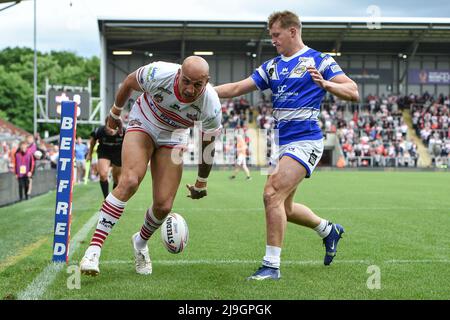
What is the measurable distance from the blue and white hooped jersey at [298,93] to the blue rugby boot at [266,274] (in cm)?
124

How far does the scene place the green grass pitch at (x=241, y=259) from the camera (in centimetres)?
545

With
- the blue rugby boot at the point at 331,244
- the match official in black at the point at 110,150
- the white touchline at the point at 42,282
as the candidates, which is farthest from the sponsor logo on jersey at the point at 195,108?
the match official in black at the point at 110,150

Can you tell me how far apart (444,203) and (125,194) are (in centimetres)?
1210

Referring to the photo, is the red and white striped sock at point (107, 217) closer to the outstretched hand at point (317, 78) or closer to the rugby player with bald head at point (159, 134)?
the rugby player with bald head at point (159, 134)

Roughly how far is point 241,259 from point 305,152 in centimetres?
163

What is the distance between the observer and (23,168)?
61.9ft

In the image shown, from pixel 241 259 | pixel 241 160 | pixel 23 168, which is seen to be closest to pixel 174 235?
pixel 241 259

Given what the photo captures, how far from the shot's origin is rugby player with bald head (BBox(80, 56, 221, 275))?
582 centimetres

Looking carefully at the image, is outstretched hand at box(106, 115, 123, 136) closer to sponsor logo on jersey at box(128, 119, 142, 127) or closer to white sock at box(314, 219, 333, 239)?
sponsor logo on jersey at box(128, 119, 142, 127)

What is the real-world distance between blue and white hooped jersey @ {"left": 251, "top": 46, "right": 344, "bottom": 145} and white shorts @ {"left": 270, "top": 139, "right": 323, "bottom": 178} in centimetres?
5

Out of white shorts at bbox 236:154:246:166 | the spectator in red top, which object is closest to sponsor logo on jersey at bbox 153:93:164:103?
the spectator in red top

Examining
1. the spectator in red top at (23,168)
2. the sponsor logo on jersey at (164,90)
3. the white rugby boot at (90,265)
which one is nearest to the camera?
the white rugby boot at (90,265)

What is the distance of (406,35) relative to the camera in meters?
55.3
